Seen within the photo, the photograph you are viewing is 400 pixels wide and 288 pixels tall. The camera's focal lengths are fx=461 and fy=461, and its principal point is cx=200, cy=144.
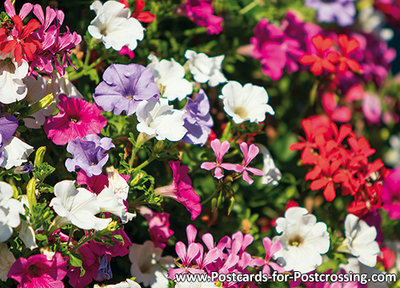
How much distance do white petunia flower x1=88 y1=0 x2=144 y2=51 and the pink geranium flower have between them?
13cm

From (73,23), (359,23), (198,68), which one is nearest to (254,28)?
(198,68)

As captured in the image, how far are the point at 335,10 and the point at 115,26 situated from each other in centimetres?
78

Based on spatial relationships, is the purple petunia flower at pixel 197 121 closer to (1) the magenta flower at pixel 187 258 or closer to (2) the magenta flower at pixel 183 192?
(2) the magenta flower at pixel 183 192

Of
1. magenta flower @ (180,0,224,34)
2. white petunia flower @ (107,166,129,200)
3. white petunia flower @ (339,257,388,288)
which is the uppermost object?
magenta flower @ (180,0,224,34)

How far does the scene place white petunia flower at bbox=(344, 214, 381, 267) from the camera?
1012 millimetres

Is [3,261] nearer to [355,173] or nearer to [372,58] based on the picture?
[355,173]

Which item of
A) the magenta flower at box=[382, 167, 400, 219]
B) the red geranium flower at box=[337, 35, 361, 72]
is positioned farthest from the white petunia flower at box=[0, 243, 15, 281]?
the red geranium flower at box=[337, 35, 361, 72]

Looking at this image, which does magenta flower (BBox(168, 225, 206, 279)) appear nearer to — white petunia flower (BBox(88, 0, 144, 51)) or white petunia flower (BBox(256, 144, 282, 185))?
white petunia flower (BBox(256, 144, 282, 185))

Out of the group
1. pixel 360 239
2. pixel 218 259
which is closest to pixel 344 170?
pixel 360 239

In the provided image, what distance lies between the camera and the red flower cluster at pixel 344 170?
1.02 meters

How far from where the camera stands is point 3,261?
30.1 inches

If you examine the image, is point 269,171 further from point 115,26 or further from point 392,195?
point 115,26

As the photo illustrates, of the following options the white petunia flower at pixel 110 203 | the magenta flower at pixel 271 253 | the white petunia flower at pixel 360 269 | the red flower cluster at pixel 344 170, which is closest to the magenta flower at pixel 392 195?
the red flower cluster at pixel 344 170

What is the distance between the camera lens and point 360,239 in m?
Answer: 1.03
